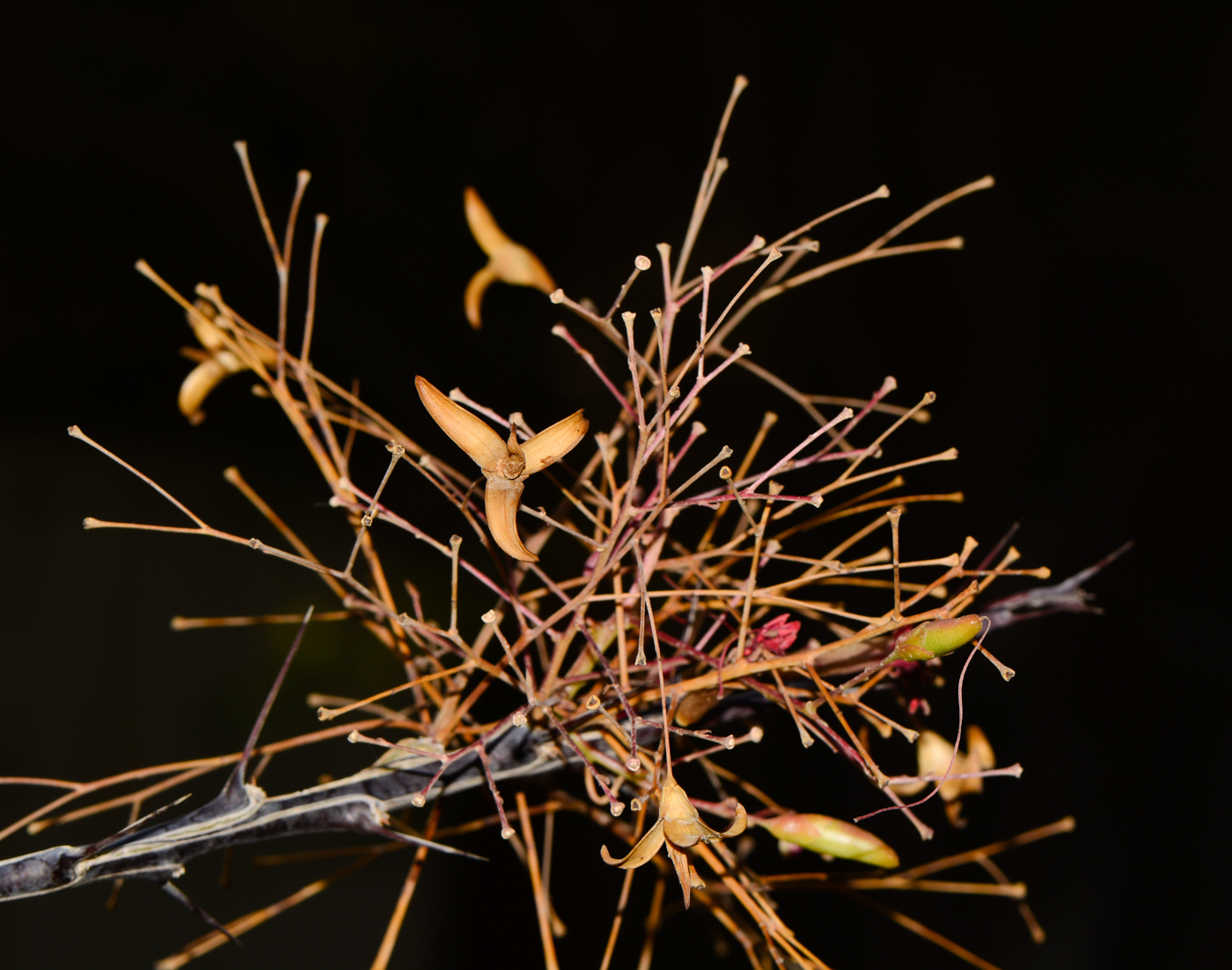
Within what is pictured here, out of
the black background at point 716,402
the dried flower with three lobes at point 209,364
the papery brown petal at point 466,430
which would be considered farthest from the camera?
the black background at point 716,402

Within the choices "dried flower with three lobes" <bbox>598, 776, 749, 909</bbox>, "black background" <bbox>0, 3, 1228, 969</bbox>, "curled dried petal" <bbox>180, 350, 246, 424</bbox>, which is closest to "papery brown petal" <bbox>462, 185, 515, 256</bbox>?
"curled dried petal" <bbox>180, 350, 246, 424</bbox>

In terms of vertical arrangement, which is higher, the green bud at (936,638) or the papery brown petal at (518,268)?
the papery brown petal at (518,268)

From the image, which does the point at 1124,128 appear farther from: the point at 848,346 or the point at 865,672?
the point at 865,672

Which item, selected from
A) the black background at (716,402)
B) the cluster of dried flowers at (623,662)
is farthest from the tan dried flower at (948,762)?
the black background at (716,402)

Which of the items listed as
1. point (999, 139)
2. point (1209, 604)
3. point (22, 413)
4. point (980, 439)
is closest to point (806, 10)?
point (999, 139)

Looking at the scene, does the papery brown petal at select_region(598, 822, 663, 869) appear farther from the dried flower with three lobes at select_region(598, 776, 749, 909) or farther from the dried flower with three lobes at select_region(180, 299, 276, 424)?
the dried flower with three lobes at select_region(180, 299, 276, 424)

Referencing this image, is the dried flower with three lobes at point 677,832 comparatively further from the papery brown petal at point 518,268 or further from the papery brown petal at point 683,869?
the papery brown petal at point 518,268
